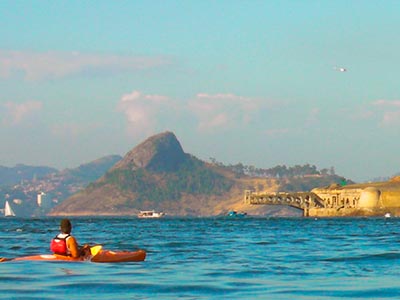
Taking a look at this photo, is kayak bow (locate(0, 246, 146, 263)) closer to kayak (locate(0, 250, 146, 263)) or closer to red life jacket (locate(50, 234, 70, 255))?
kayak (locate(0, 250, 146, 263))

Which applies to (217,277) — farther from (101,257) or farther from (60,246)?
(60,246)

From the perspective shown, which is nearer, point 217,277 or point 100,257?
point 217,277

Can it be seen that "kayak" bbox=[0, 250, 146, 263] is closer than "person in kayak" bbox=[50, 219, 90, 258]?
No

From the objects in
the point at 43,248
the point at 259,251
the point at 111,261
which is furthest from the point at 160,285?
the point at 43,248

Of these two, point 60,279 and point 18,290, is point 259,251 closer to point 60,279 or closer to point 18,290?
point 60,279

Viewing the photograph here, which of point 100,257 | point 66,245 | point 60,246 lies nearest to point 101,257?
point 100,257

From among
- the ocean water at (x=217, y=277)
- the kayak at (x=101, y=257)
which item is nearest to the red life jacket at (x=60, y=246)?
the kayak at (x=101, y=257)

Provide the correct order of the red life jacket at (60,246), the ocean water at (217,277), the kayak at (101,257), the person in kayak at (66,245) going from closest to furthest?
the ocean water at (217,277)
the person in kayak at (66,245)
the red life jacket at (60,246)
the kayak at (101,257)

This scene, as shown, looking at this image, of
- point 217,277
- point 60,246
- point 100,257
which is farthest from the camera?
point 100,257

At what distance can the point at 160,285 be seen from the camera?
116 ft

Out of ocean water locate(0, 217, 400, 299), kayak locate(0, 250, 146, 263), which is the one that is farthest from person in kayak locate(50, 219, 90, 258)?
ocean water locate(0, 217, 400, 299)

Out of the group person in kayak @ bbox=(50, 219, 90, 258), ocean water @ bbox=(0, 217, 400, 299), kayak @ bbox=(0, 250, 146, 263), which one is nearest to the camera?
ocean water @ bbox=(0, 217, 400, 299)

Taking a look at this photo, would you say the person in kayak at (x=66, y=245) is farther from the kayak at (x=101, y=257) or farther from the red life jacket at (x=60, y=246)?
the kayak at (x=101, y=257)

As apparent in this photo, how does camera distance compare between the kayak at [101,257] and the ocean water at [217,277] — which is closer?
the ocean water at [217,277]
